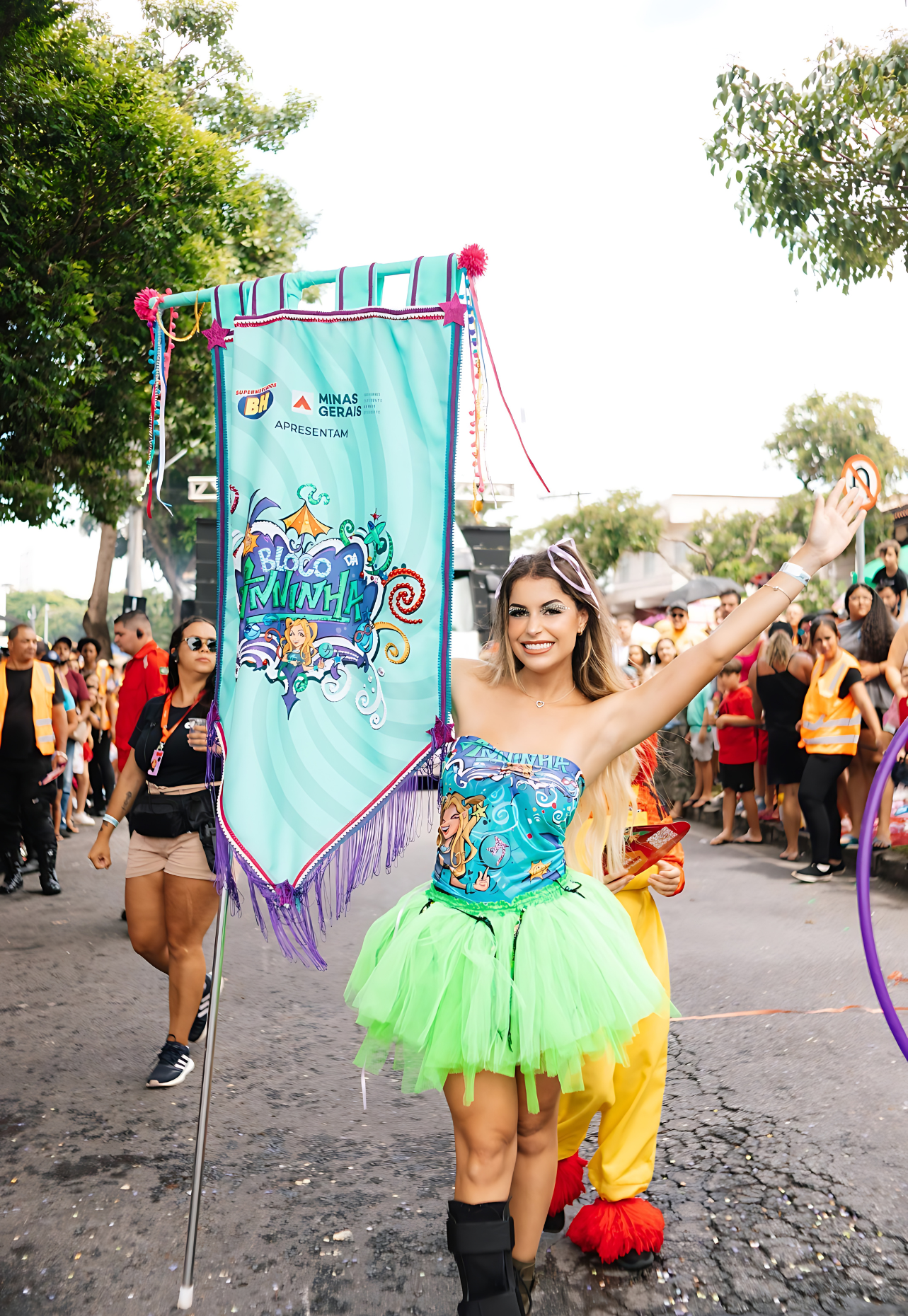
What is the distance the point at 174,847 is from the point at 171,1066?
894 mm

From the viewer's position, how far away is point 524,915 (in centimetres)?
267

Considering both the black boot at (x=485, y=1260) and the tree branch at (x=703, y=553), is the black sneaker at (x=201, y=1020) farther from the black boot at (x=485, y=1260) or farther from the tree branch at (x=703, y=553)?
the tree branch at (x=703, y=553)

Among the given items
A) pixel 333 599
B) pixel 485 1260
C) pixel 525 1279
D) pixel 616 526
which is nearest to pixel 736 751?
pixel 333 599

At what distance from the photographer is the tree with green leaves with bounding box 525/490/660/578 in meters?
37.7

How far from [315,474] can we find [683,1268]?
244 cm

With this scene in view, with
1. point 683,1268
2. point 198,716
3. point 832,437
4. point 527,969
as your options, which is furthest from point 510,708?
point 832,437

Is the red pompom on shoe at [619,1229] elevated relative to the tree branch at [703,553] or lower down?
lower down

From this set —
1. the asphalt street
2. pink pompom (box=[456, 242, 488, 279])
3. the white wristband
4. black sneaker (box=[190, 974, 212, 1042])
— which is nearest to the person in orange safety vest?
the asphalt street

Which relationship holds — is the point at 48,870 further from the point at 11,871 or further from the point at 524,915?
the point at 524,915

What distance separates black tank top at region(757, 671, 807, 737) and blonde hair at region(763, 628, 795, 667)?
12 centimetres

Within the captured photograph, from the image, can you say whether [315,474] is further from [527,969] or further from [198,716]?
[198,716]

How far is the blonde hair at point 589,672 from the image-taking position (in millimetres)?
3037

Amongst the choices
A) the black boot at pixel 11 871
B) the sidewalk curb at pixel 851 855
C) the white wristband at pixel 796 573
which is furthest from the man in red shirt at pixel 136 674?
the white wristband at pixel 796 573

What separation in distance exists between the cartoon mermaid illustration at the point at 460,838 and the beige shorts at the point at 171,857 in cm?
225
